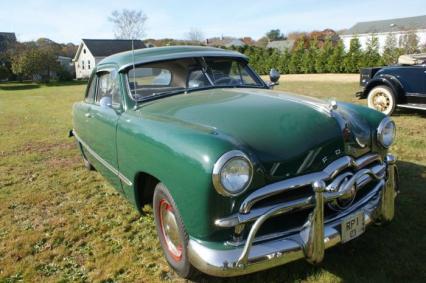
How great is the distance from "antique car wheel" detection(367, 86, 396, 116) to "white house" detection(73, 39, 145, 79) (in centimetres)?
4039

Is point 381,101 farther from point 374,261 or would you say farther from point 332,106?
point 374,261

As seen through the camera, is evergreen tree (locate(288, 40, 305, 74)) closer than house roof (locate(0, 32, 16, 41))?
Yes

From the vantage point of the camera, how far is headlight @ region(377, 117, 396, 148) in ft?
9.97

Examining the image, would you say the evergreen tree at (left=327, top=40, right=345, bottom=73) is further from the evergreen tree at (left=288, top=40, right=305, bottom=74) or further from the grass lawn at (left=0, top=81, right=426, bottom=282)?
the grass lawn at (left=0, top=81, right=426, bottom=282)

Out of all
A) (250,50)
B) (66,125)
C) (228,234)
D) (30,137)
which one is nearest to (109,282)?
(228,234)

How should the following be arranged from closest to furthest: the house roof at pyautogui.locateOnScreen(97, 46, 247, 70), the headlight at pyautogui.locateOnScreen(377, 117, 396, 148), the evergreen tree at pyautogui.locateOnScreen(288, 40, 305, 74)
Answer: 1. the headlight at pyautogui.locateOnScreen(377, 117, 396, 148)
2. the house roof at pyautogui.locateOnScreen(97, 46, 247, 70)
3. the evergreen tree at pyautogui.locateOnScreen(288, 40, 305, 74)

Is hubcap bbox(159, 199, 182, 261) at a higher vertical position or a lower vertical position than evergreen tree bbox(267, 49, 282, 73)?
lower

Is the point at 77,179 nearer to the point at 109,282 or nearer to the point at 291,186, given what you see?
the point at 109,282

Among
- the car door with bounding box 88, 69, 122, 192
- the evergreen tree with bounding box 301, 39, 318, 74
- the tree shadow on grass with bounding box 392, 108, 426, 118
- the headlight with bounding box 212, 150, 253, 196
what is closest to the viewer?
the headlight with bounding box 212, 150, 253, 196

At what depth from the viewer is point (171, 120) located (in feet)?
9.68

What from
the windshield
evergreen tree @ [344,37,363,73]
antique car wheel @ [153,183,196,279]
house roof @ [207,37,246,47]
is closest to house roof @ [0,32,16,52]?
house roof @ [207,37,246,47]

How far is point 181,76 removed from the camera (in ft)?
13.0

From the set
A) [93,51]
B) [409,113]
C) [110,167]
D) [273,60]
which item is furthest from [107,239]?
[93,51]

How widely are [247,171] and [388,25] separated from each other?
47.3 m
